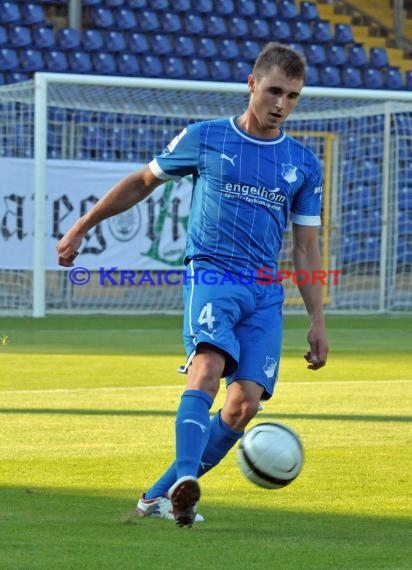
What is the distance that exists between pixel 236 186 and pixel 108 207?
0.50 m

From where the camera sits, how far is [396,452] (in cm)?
711

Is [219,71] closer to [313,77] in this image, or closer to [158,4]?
[158,4]

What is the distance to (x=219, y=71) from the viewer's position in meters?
22.8

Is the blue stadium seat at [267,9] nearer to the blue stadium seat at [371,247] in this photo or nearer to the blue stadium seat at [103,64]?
the blue stadium seat at [103,64]

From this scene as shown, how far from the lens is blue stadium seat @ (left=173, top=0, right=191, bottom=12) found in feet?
77.3

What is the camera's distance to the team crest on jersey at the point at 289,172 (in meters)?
5.30

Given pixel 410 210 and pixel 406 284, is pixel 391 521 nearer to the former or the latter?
pixel 406 284

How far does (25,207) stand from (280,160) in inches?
478

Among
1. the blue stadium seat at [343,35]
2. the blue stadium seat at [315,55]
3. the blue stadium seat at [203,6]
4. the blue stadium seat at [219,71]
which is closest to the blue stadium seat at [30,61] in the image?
the blue stadium seat at [219,71]

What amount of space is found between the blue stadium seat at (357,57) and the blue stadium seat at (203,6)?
9.03 feet

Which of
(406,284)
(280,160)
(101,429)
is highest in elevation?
(280,160)

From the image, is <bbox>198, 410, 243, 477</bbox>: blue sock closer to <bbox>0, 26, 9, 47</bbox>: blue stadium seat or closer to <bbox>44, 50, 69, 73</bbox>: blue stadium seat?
<bbox>44, 50, 69, 73</bbox>: blue stadium seat

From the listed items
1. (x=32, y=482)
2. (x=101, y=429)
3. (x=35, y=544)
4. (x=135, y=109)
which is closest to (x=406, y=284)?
(x=135, y=109)

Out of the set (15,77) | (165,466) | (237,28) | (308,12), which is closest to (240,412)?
(165,466)
